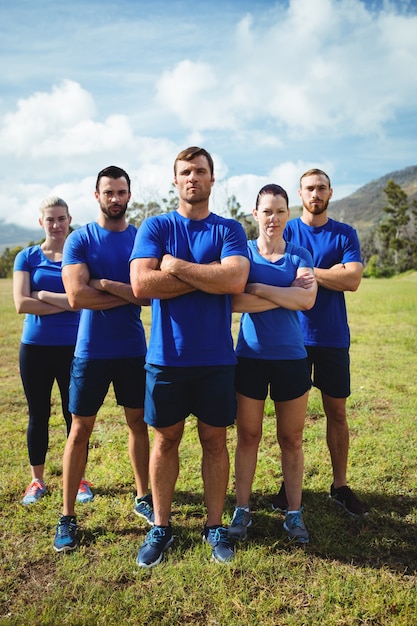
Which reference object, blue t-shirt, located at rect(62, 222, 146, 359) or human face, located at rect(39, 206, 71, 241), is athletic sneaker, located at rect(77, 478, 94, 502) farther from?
human face, located at rect(39, 206, 71, 241)

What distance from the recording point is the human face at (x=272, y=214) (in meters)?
3.41

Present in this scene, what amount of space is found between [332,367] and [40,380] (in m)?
2.40

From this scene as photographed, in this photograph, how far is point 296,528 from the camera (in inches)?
137

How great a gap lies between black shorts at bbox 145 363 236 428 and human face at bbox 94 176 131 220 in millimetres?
1100

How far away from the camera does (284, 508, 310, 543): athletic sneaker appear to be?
3436 mm

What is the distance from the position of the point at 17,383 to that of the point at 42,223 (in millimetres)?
4843

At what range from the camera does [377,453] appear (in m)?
4.98

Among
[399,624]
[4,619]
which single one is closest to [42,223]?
[4,619]

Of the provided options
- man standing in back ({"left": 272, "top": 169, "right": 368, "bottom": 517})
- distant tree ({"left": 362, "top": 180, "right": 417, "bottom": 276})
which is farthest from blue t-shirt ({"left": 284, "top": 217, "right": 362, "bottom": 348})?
distant tree ({"left": 362, "top": 180, "right": 417, "bottom": 276})

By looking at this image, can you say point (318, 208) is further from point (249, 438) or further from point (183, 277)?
point (249, 438)

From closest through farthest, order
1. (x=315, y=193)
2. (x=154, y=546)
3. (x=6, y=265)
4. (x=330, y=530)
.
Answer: (x=154, y=546) → (x=330, y=530) → (x=315, y=193) → (x=6, y=265)

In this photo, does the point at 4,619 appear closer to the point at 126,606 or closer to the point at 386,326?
the point at 126,606

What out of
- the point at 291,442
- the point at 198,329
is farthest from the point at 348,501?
the point at 198,329

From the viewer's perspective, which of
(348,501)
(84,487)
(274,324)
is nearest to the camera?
(274,324)
